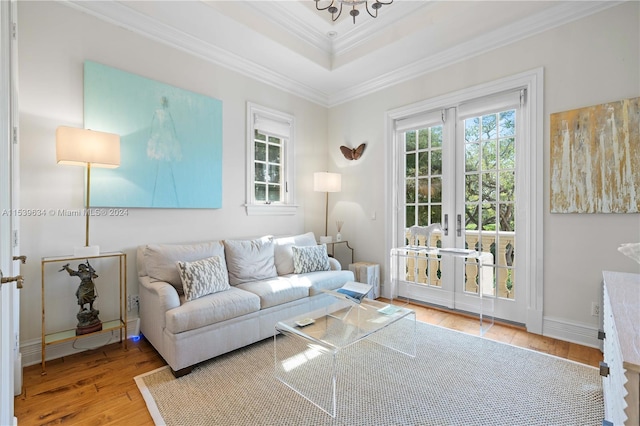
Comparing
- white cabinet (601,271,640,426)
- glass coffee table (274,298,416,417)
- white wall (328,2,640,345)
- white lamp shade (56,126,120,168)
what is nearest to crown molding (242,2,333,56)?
white wall (328,2,640,345)

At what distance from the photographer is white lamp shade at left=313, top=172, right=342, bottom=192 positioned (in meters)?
4.12

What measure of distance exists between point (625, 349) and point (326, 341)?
1.35m

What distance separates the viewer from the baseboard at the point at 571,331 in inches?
99.7

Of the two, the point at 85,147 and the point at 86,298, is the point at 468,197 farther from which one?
the point at 86,298

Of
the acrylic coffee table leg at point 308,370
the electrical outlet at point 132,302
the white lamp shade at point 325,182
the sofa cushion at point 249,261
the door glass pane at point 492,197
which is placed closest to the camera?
the acrylic coffee table leg at point 308,370

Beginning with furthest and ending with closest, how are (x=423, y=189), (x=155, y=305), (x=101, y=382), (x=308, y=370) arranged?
(x=423, y=189) < (x=155, y=305) < (x=308, y=370) < (x=101, y=382)

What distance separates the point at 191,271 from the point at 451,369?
2134 mm

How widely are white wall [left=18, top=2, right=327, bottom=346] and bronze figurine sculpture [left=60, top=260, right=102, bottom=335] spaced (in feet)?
0.61

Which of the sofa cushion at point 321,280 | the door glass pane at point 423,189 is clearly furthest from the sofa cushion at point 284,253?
the door glass pane at point 423,189

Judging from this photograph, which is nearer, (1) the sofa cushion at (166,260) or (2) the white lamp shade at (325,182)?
(1) the sofa cushion at (166,260)

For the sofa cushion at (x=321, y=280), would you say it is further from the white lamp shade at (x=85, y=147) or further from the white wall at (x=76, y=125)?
the white lamp shade at (x=85, y=147)

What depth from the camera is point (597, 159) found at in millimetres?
2490

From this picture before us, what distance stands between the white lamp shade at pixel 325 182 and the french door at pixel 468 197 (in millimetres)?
820

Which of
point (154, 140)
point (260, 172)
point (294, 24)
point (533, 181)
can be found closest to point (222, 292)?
point (154, 140)
